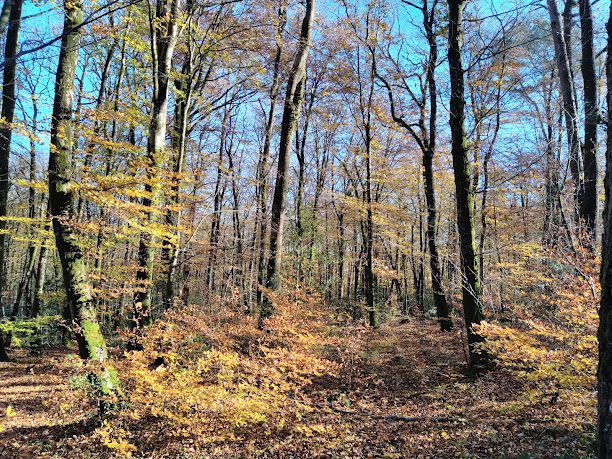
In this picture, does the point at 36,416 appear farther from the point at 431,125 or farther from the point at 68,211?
the point at 431,125

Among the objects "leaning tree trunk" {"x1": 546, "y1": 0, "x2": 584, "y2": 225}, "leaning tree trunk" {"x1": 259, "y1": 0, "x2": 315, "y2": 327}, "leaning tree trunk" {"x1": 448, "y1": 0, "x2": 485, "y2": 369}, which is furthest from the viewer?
"leaning tree trunk" {"x1": 259, "y1": 0, "x2": 315, "y2": 327}

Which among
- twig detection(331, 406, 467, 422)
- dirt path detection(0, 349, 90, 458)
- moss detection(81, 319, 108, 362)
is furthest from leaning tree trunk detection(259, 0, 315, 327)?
dirt path detection(0, 349, 90, 458)

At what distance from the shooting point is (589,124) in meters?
7.70

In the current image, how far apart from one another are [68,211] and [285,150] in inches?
183

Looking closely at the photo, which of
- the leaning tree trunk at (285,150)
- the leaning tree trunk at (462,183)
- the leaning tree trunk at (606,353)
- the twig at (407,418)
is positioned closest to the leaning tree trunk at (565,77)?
the leaning tree trunk at (462,183)

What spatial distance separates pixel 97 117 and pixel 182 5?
4128mm

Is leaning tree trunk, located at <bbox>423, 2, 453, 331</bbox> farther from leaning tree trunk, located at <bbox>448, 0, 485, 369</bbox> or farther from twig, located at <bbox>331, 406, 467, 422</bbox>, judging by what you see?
twig, located at <bbox>331, 406, 467, 422</bbox>

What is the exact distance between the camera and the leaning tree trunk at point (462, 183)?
7426 mm

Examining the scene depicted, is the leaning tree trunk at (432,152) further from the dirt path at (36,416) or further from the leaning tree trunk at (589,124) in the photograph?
the dirt path at (36,416)

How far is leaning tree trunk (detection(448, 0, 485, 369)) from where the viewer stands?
7.43 metres

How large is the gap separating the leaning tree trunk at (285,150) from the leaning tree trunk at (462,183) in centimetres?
326

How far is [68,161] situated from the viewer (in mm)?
6504

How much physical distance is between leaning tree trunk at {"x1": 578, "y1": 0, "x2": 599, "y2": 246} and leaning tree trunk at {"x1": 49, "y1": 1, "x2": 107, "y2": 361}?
975cm

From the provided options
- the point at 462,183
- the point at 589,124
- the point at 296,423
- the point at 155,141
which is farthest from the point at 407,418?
the point at 155,141
